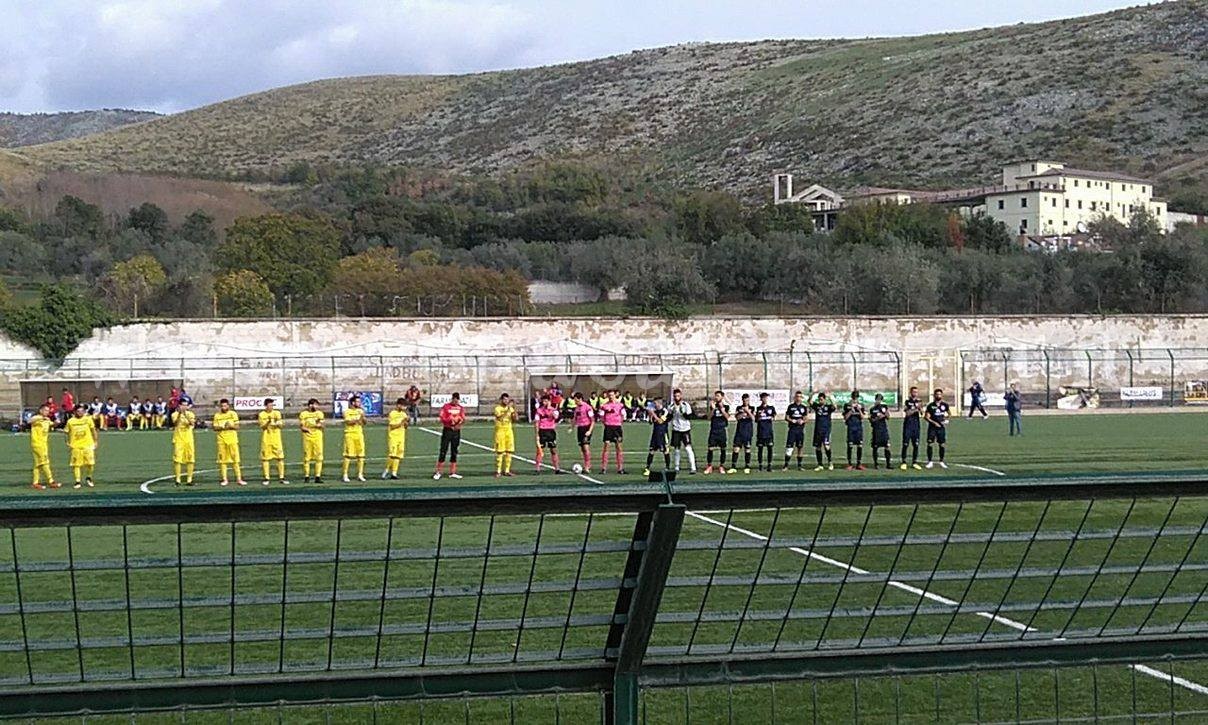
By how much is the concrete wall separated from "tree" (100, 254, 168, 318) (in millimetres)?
12489

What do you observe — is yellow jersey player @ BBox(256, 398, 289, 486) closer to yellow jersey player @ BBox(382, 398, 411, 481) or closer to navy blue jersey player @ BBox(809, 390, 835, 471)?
yellow jersey player @ BBox(382, 398, 411, 481)

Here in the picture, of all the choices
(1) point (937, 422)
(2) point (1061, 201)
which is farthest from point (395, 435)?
(2) point (1061, 201)

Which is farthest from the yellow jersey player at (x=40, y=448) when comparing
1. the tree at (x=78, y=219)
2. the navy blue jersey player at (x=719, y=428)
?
the tree at (x=78, y=219)

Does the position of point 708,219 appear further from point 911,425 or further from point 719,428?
point 719,428

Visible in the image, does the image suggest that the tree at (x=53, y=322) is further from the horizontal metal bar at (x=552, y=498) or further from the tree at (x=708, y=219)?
the horizontal metal bar at (x=552, y=498)

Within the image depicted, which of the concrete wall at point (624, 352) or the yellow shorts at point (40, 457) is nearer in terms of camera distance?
the yellow shorts at point (40, 457)

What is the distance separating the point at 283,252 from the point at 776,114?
8044cm

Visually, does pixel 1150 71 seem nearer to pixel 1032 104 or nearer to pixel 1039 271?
→ pixel 1032 104

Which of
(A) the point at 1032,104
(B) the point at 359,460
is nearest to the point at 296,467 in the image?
(B) the point at 359,460

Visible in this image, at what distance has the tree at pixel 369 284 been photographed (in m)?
67.4

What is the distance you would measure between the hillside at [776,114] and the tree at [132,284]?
7020 cm

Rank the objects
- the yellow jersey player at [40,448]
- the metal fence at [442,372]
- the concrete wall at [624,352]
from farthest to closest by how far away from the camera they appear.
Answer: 1. the concrete wall at [624,352]
2. the metal fence at [442,372]
3. the yellow jersey player at [40,448]

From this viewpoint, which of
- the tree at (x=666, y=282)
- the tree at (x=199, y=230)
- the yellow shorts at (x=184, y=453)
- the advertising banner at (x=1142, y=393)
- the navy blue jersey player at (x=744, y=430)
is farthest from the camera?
the tree at (x=199, y=230)

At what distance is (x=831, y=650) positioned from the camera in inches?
177
